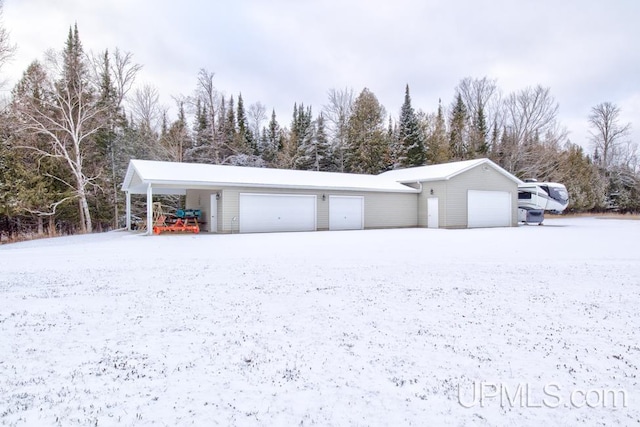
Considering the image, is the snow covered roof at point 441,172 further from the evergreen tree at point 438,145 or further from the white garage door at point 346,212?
the evergreen tree at point 438,145

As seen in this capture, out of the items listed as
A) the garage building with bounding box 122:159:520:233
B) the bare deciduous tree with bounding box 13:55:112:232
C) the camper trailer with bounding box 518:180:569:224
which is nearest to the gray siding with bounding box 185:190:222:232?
the garage building with bounding box 122:159:520:233

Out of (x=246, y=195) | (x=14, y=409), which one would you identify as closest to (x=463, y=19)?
(x=246, y=195)

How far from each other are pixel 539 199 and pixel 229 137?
21998mm

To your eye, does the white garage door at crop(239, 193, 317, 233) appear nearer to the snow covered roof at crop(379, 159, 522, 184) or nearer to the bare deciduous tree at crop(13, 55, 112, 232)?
the snow covered roof at crop(379, 159, 522, 184)

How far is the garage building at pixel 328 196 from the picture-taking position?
51.0 ft

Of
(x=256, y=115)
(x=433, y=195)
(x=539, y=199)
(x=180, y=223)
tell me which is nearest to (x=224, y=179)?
(x=180, y=223)

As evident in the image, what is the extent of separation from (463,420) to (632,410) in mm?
1035

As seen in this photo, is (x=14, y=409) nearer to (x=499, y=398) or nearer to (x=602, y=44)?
(x=499, y=398)

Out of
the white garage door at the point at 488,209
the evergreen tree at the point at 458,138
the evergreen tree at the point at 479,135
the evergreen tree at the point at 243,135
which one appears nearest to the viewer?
the white garage door at the point at 488,209

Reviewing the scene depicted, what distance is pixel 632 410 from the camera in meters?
2.30

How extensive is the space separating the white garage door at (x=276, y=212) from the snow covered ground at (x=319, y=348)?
952cm

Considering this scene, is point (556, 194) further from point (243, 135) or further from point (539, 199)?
point (243, 135)

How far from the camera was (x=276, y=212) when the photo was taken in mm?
16578

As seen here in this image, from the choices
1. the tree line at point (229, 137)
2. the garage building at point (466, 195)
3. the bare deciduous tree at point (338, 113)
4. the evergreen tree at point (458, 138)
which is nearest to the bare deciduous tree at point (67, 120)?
the tree line at point (229, 137)
